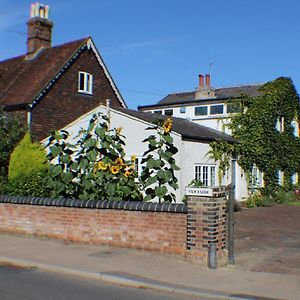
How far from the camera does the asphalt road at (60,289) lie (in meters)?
7.27

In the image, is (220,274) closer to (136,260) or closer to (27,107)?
(136,260)

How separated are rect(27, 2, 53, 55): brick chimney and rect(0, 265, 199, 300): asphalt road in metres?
→ 22.0

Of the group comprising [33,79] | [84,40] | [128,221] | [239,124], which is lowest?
[128,221]

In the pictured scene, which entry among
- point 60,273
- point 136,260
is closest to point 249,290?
point 136,260

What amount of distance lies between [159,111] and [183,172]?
12734 millimetres

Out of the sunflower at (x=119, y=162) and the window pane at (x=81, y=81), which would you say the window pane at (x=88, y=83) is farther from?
the sunflower at (x=119, y=162)

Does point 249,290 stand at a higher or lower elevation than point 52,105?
lower

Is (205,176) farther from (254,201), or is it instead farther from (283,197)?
(283,197)

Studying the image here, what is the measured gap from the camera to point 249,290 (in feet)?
25.2

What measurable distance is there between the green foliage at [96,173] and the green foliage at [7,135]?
346 inches

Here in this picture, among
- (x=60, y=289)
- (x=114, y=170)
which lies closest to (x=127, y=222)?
(x=114, y=170)

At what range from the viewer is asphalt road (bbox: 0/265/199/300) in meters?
7.27

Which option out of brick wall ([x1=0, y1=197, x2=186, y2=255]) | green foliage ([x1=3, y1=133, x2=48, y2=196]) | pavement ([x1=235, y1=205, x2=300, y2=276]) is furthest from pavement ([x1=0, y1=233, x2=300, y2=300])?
green foliage ([x1=3, y1=133, x2=48, y2=196])

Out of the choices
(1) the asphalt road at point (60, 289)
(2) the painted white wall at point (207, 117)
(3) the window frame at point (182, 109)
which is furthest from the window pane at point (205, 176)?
(1) the asphalt road at point (60, 289)
